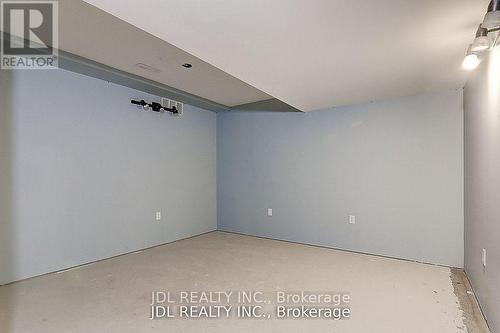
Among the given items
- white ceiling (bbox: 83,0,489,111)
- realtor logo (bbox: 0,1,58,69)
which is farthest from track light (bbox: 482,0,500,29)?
realtor logo (bbox: 0,1,58,69)

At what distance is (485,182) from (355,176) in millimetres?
1873

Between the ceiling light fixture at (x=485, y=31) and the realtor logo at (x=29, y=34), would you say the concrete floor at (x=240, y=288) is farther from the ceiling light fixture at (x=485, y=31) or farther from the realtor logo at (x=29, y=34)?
the realtor logo at (x=29, y=34)

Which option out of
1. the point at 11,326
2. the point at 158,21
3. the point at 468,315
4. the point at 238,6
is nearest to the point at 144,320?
the point at 11,326

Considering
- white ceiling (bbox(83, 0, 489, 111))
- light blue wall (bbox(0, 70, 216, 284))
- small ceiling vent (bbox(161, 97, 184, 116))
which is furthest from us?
small ceiling vent (bbox(161, 97, 184, 116))

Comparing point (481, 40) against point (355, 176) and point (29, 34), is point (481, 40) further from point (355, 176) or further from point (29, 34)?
point (29, 34)

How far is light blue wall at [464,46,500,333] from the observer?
181 centimetres

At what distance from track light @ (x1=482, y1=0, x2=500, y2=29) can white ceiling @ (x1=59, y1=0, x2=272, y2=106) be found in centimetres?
235

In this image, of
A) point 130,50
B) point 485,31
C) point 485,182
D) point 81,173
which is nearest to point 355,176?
point 485,182

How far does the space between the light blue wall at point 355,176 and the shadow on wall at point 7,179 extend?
3169 mm

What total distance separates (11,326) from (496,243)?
10.9 feet

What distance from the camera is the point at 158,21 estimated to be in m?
1.84

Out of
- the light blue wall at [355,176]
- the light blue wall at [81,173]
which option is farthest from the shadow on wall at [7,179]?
the light blue wall at [355,176]

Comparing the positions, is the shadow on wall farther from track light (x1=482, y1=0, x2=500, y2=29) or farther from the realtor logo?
track light (x1=482, y1=0, x2=500, y2=29)

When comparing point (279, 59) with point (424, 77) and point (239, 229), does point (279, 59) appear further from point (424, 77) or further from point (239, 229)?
point (239, 229)
